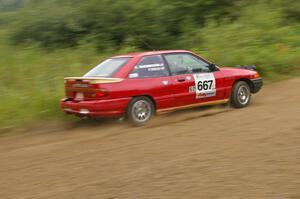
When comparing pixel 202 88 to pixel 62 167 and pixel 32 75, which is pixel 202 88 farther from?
pixel 32 75

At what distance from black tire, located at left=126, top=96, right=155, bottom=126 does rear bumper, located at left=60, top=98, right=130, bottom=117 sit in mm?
131

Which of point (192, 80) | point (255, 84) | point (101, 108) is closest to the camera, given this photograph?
point (101, 108)

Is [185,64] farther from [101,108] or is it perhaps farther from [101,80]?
[101,108]

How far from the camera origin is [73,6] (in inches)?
928

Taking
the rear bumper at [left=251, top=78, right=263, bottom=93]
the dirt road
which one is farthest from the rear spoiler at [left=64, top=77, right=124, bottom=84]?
the rear bumper at [left=251, top=78, right=263, bottom=93]

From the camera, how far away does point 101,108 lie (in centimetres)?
871

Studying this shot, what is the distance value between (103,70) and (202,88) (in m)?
2.17

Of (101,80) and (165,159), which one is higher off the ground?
(101,80)

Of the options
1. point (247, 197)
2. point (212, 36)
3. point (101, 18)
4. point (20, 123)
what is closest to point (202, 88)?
point (20, 123)

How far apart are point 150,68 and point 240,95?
2.49 meters

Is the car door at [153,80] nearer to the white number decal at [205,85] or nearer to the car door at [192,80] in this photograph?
the car door at [192,80]

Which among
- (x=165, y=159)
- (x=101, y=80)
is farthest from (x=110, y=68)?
(x=165, y=159)

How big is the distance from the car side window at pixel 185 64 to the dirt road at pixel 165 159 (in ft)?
Answer: 3.19

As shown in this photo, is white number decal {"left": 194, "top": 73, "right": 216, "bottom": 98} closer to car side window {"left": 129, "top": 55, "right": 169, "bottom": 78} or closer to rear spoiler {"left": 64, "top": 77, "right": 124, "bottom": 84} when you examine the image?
car side window {"left": 129, "top": 55, "right": 169, "bottom": 78}
